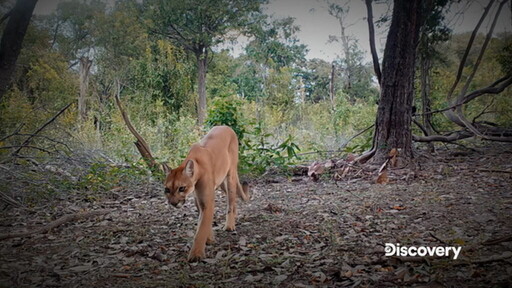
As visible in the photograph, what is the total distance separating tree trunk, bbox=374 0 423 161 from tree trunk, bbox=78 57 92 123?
769cm

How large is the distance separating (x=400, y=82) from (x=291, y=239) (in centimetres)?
427

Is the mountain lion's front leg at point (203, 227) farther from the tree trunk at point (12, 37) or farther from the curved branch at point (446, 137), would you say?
the curved branch at point (446, 137)

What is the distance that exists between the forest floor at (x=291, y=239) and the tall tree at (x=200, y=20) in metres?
6.68

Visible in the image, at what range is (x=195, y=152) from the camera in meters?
3.50

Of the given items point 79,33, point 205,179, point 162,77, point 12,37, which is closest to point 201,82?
point 162,77

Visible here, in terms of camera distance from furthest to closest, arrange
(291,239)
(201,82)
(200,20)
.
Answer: (201,82) → (200,20) → (291,239)

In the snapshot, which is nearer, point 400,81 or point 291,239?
point 291,239

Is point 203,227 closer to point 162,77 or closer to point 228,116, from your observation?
point 228,116

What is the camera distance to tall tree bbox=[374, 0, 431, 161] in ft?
20.9

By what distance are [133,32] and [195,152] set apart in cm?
900

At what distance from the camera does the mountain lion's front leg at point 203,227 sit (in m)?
A: 2.91

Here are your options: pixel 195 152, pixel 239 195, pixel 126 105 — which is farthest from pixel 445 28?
pixel 126 105

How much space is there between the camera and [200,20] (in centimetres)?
1139

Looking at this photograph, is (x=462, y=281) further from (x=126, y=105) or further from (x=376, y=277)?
(x=126, y=105)
